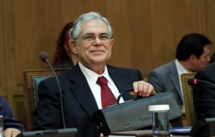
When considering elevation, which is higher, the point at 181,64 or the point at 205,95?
the point at 181,64

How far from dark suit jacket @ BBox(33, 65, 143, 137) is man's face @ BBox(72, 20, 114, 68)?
14cm

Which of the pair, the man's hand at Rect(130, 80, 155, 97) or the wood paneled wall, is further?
the wood paneled wall

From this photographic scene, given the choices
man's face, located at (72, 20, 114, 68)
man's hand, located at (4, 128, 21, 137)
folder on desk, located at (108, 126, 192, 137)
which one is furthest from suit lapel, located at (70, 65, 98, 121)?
folder on desk, located at (108, 126, 192, 137)

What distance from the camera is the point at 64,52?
4.70 meters

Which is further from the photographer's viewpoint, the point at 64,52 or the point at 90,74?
the point at 64,52

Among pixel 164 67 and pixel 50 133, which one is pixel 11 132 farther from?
pixel 164 67

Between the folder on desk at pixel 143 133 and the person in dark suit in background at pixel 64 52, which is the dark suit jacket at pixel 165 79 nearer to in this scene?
the person in dark suit in background at pixel 64 52

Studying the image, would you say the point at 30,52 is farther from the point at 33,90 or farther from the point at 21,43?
the point at 33,90

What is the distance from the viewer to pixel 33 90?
377 centimetres

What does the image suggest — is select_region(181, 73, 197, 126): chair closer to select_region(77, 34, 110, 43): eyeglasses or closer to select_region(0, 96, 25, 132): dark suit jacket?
select_region(77, 34, 110, 43): eyeglasses

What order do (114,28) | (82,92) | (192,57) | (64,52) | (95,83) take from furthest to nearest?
(192,57) → (114,28) → (64,52) → (95,83) → (82,92)

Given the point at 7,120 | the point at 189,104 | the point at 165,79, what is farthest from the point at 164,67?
the point at 7,120

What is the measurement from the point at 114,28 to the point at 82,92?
1961 mm

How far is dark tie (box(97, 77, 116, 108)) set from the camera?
3479 mm
